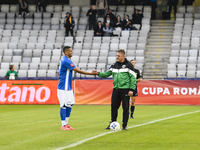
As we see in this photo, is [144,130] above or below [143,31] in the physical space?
below

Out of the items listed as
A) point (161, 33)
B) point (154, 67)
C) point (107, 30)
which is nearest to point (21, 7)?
point (107, 30)

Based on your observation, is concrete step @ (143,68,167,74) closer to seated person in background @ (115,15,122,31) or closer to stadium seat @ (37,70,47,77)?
seated person in background @ (115,15,122,31)

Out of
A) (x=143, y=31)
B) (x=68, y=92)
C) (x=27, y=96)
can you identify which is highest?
(x=143, y=31)

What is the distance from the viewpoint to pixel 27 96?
22562 millimetres

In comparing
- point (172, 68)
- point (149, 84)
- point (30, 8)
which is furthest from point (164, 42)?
point (30, 8)

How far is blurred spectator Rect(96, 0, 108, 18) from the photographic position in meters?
31.8

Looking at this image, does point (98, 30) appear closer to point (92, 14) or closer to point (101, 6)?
point (92, 14)

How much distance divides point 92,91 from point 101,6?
11115 millimetres

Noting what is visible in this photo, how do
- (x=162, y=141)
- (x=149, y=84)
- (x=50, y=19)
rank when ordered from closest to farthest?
1. (x=162, y=141)
2. (x=149, y=84)
3. (x=50, y=19)

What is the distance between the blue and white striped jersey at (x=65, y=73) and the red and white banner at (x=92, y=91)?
12.1 metres

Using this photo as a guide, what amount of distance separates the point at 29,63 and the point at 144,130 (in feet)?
62.9

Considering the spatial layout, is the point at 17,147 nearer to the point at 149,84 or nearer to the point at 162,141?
the point at 162,141

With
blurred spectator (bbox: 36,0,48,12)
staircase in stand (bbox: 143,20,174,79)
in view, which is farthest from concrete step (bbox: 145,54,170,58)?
blurred spectator (bbox: 36,0,48,12)

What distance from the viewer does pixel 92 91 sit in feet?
74.4
